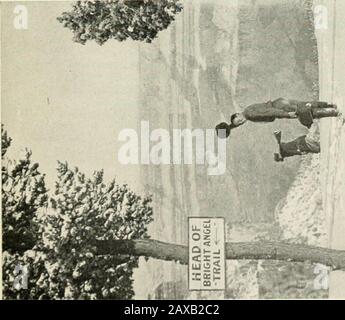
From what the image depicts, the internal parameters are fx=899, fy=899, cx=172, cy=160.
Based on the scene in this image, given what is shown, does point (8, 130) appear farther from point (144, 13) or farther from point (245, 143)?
point (245, 143)

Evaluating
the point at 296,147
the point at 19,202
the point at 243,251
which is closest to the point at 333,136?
the point at 296,147

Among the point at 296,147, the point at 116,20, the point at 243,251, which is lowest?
the point at 243,251

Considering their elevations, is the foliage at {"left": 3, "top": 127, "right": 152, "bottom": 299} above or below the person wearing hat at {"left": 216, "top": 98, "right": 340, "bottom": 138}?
below

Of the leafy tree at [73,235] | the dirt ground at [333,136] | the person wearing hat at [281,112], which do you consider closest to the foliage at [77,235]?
the leafy tree at [73,235]

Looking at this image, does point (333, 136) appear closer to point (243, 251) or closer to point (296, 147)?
point (296, 147)

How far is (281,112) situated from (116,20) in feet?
1.30

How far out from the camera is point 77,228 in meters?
1.87

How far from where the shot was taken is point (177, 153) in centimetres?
188

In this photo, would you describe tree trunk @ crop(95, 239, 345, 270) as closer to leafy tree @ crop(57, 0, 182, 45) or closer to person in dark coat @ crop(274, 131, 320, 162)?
person in dark coat @ crop(274, 131, 320, 162)

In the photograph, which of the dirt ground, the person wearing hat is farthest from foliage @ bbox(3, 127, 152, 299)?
the dirt ground

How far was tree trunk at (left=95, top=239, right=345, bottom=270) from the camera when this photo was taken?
1.87m

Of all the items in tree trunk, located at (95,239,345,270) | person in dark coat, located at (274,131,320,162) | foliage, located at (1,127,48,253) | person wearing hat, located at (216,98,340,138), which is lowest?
tree trunk, located at (95,239,345,270)

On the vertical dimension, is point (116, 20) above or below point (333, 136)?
above
